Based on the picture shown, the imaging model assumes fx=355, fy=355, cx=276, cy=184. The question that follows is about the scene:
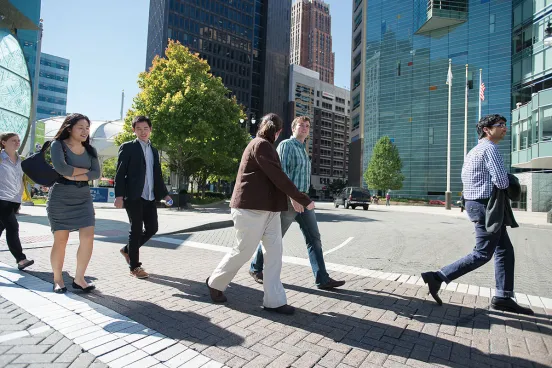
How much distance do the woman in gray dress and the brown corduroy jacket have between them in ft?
5.89

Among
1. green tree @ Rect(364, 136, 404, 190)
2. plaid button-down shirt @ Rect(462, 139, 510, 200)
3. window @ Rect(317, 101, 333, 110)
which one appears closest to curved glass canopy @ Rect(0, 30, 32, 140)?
plaid button-down shirt @ Rect(462, 139, 510, 200)

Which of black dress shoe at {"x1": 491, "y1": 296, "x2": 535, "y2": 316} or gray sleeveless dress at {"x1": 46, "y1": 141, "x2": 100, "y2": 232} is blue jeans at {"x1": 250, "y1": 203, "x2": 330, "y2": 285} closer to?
black dress shoe at {"x1": 491, "y1": 296, "x2": 535, "y2": 316}

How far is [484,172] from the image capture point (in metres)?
3.63

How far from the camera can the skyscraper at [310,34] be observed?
169 meters

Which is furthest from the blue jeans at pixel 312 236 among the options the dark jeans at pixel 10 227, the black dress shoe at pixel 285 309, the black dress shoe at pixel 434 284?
the dark jeans at pixel 10 227

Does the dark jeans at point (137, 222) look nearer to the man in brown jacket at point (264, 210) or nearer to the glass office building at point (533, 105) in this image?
the man in brown jacket at point (264, 210)

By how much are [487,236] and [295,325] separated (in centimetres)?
211

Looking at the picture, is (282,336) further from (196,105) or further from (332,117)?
(332,117)

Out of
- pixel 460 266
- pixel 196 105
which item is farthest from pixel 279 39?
pixel 460 266

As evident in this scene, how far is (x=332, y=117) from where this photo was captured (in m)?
116

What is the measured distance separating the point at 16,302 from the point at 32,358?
4.59ft

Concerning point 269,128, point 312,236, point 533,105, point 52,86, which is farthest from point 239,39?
point 269,128

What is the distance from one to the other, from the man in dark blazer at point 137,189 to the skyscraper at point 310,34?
175720 millimetres

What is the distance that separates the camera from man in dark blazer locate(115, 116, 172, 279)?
4.42 meters
